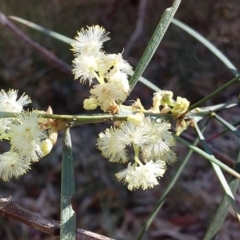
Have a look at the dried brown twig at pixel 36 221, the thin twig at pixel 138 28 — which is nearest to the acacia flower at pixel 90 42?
the dried brown twig at pixel 36 221

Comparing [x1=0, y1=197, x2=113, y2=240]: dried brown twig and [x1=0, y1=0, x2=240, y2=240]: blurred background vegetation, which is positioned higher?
[x1=0, y1=0, x2=240, y2=240]: blurred background vegetation

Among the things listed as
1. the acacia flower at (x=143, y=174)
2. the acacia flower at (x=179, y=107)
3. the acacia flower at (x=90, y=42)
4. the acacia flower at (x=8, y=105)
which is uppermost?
the acacia flower at (x=90, y=42)

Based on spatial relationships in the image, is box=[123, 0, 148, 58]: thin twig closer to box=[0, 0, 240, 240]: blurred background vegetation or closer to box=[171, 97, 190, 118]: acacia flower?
box=[0, 0, 240, 240]: blurred background vegetation

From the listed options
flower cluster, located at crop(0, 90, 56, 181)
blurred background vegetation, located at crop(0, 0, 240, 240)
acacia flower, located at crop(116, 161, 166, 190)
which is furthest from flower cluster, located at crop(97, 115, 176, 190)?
blurred background vegetation, located at crop(0, 0, 240, 240)

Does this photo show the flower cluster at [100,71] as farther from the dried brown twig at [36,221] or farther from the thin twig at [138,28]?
the thin twig at [138,28]

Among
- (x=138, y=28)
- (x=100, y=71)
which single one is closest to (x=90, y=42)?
(x=100, y=71)

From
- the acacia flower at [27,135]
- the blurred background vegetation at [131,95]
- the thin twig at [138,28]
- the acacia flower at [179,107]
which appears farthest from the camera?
the thin twig at [138,28]
